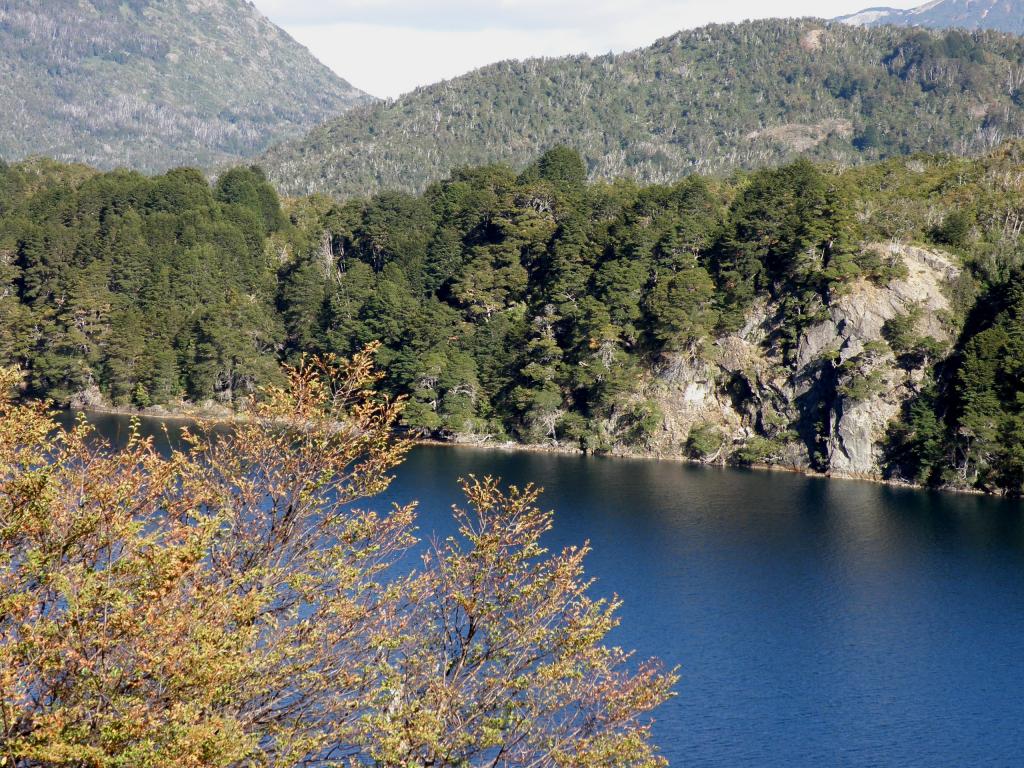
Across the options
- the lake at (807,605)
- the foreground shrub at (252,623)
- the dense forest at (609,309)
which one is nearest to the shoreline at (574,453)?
the dense forest at (609,309)

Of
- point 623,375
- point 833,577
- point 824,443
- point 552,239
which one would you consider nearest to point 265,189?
point 552,239

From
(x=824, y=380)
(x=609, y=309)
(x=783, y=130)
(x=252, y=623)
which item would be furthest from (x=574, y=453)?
(x=783, y=130)

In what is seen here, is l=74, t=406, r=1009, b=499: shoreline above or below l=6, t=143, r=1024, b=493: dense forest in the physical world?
below

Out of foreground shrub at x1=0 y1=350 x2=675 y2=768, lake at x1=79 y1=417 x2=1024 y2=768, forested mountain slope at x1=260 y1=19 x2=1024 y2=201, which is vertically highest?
forested mountain slope at x1=260 y1=19 x2=1024 y2=201

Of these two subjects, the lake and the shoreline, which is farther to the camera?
the shoreline

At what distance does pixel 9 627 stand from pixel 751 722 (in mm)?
24175

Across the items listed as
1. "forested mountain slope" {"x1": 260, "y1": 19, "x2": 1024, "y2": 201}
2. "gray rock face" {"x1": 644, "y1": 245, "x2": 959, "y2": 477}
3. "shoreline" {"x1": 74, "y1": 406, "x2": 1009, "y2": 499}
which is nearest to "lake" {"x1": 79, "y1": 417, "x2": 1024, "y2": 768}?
"shoreline" {"x1": 74, "y1": 406, "x2": 1009, "y2": 499}

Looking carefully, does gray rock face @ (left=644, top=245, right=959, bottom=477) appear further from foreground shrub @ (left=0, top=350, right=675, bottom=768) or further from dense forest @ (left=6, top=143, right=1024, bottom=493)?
foreground shrub @ (left=0, top=350, right=675, bottom=768)

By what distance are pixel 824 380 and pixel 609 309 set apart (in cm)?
1823

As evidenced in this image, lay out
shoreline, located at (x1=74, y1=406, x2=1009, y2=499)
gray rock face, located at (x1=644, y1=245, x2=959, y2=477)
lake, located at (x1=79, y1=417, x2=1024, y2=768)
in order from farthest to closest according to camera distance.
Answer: gray rock face, located at (x1=644, y1=245, x2=959, y2=477) → shoreline, located at (x1=74, y1=406, x2=1009, y2=499) → lake, located at (x1=79, y1=417, x2=1024, y2=768)

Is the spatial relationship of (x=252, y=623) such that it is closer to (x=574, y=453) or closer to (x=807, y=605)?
(x=807, y=605)

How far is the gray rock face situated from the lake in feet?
15.9

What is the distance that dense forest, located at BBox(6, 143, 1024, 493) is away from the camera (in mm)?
71812

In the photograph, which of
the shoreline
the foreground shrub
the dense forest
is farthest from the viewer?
the dense forest
